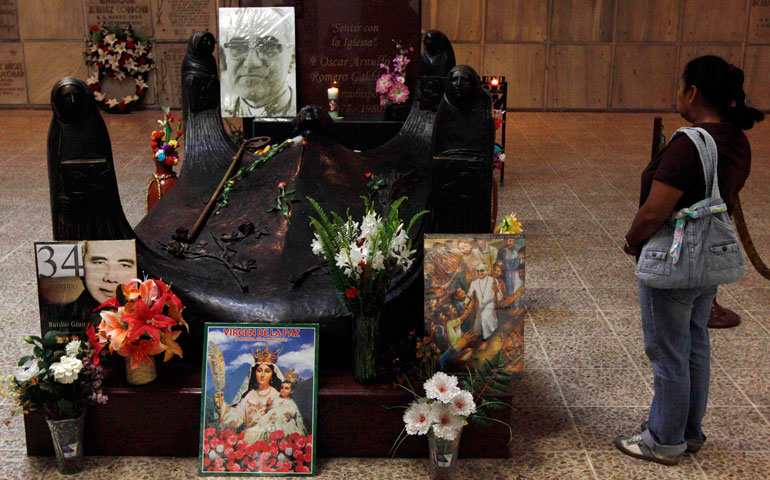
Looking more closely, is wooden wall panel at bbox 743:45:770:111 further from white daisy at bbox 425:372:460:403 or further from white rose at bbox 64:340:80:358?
white rose at bbox 64:340:80:358

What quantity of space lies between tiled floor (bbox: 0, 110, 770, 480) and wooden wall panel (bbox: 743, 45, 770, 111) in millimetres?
3447

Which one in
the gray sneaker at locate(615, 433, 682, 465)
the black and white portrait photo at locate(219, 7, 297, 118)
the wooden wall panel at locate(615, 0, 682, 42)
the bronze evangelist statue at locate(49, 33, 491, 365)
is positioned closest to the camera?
the gray sneaker at locate(615, 433, 682, 465)

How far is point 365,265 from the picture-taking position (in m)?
2.76

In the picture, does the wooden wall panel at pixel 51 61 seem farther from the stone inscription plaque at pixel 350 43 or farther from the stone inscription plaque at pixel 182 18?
the stone inscription plaque at pixel 350 43

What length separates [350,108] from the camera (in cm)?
658

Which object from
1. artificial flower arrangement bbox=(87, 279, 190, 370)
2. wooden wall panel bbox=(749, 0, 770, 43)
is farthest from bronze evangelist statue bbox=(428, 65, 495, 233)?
wooden wall panel bbox=(749, 0, 770, 43)

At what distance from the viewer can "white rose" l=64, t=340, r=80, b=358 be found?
2.77 metres

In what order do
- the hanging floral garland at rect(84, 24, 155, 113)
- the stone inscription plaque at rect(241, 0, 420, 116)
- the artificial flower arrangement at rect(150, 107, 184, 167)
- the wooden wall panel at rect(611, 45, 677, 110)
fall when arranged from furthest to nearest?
1. the wooden wall panel at rect(611, 45, 677, 110)
2. the hanging floral garland at rect(84, 24, 155, 113)
3. the stone inscription plaque at rect(241, 0, 420, 116)
4. the artificial flower arrangement at rect(150, 107, 184, 167)

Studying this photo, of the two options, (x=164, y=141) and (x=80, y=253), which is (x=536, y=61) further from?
(x=80, y=253)

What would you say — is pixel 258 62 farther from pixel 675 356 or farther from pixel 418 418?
pixel 675 356

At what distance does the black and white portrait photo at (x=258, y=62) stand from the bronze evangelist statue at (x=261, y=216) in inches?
33.9

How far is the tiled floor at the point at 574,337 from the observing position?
285cm

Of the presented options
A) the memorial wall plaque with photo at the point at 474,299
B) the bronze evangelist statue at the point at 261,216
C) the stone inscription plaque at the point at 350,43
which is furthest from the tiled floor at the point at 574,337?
the stone inscription plaque at the point at 350,43

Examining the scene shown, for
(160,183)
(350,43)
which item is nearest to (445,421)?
(160,183)
